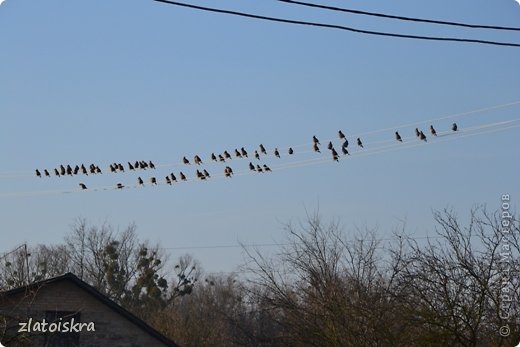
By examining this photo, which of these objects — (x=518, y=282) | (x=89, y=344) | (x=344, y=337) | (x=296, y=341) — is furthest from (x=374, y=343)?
(x=89, y=344)

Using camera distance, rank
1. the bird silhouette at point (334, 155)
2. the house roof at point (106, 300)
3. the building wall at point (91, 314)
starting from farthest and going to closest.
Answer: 1. the house roof at point (106, 300)
2. the building wall at point (91, 314)
3. the bird silhouette at point (334, 155)

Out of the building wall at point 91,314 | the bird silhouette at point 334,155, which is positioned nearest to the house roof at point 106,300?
the building wall at point 91,314

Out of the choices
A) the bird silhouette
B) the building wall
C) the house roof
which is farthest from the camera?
the house roof

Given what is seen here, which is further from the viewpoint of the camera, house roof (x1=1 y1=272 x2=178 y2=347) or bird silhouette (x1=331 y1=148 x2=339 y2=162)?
house roof (x1=1 y1=272 x2=178 y2=347)

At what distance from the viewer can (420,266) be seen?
731 inches

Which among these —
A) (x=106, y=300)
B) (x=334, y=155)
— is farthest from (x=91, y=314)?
(x=334, y=155)

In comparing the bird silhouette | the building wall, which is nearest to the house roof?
the building wall

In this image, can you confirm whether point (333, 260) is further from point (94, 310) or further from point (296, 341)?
point (94, 310)

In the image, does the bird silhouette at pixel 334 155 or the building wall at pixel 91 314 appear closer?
the bird silhouette at pixel 334 155

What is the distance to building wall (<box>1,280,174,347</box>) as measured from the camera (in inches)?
1056

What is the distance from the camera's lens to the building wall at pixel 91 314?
88.0ft

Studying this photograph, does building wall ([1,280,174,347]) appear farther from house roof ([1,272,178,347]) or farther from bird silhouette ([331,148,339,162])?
bird silhouette ([331,148,339,162])

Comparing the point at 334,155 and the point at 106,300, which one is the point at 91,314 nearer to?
the point at 106,300

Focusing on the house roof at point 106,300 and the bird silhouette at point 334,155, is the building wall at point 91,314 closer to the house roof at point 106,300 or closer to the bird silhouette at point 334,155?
the house roof at point 106,300
